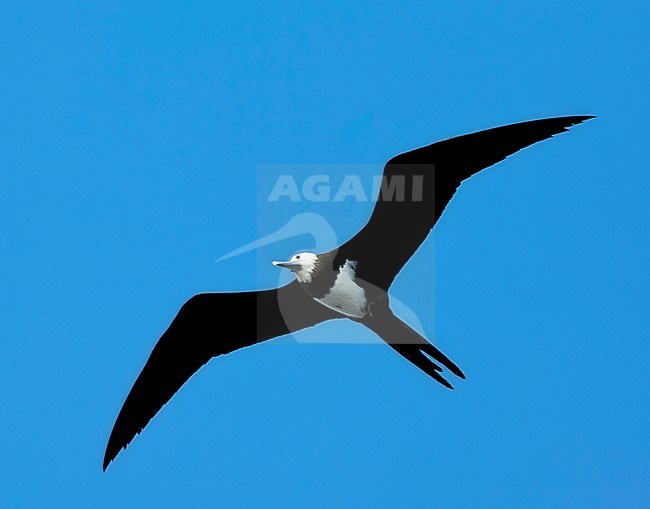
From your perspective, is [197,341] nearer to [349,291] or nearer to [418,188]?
[349,291]

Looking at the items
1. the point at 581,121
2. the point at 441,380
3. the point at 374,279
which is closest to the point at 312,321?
the point at 374,279

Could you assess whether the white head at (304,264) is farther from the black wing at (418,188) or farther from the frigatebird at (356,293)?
the black wing at (418,188)

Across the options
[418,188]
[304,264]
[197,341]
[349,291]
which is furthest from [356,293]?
[197,341]

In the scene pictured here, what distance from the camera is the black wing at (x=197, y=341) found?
654 cm

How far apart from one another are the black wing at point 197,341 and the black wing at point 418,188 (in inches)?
24.5

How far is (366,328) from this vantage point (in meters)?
6.17

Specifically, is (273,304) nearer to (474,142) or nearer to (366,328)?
(366,328)

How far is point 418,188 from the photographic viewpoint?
5672 mm

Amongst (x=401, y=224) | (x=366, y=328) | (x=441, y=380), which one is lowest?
(x=441, y=380)

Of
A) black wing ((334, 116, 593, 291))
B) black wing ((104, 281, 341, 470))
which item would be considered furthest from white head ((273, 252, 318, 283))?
black wing ((104, 281, 341, 470))

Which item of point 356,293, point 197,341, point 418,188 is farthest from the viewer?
point 197,341

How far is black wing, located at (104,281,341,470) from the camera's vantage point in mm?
6535

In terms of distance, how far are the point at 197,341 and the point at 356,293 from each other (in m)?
1.11

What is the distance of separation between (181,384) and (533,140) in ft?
8.56
